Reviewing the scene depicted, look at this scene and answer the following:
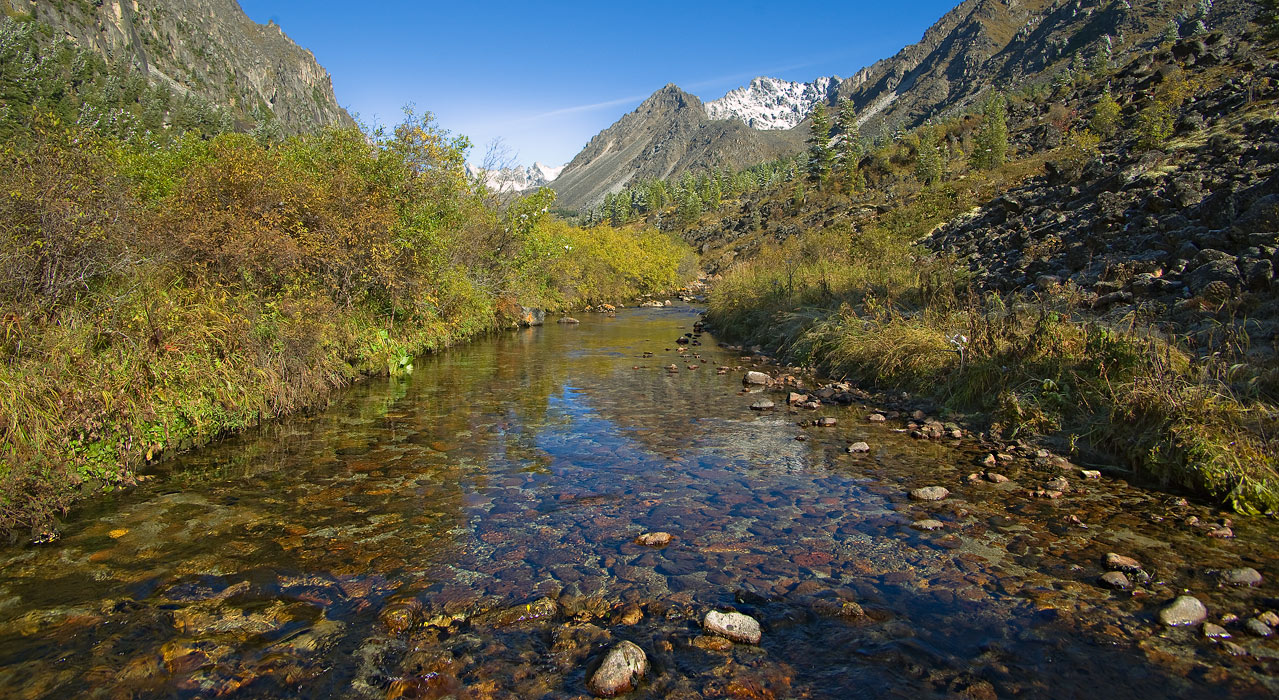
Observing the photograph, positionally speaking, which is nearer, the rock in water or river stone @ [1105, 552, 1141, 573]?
river stone @ [1105, 552, 1141, 573]

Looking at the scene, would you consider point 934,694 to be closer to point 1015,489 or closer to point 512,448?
point 1015,489

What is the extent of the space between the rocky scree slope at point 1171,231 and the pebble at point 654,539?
8230 mm

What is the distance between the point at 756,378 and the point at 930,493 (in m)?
8.10

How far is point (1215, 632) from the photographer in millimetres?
4527

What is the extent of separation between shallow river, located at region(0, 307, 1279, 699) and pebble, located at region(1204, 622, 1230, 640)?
0.07m

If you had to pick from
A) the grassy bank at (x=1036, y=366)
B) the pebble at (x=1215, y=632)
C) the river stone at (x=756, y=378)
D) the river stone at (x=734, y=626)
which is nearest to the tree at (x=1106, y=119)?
the grassy bank at (x=1036, y=366)

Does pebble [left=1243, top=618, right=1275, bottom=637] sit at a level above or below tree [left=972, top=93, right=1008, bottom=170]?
below

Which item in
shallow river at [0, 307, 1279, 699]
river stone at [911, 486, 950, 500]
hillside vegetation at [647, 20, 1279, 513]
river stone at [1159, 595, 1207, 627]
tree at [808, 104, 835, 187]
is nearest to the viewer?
shallow river at [0, 307, 1279, 699]

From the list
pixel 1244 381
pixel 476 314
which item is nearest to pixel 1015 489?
pixel 1244 381

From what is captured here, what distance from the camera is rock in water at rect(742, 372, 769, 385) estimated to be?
51.0ft

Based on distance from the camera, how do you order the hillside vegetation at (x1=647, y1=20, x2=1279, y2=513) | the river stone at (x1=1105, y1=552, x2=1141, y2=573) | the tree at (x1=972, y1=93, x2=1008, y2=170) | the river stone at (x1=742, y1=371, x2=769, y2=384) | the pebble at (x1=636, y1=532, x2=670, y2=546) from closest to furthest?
the river stone at (x1=1105, y1=552, x2=1141, y2=573) → the pebble at (x1=636, y1=532, x2=670, y2=546) → the hillside vegetation at (x1=647, y1=20, x2=1279, y2=513) → the river stone at (x1=742, y1=371, x2=769, y2=384) → the tree at (x1=972, y1=93, x2=1008, y2=170)

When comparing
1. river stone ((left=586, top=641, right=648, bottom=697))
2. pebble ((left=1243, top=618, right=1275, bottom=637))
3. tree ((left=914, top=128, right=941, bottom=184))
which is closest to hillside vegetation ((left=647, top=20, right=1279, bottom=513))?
pebble ((left=1243, top=618, right=1275, bottom=637))

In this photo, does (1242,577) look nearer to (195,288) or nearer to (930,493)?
(930,493)

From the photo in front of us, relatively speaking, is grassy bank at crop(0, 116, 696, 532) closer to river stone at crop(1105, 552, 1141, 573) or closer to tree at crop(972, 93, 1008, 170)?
river stone at crop(1105, 552, 1141, 573)
